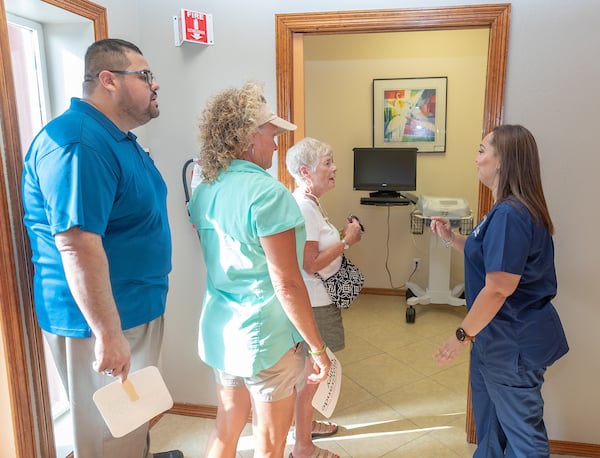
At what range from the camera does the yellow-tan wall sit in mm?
4125

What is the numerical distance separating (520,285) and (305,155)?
3.21 ft

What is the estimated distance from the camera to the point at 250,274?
1.39 meters

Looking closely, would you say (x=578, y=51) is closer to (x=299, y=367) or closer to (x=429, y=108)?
(x=299, y=367)

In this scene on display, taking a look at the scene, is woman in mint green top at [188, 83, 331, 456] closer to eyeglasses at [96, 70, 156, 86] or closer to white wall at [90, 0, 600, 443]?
eyeglasses at [96, 70, 156, 86]

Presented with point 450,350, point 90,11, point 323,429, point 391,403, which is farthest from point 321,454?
point 90,11

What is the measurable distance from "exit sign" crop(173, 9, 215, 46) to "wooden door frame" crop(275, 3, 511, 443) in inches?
12.6

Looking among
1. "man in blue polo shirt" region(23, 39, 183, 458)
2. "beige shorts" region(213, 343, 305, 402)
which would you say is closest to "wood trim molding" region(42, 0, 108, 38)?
"man in blue polo shirt" region(23, 39, 183, 458)

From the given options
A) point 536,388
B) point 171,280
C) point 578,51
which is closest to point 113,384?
point 171,280

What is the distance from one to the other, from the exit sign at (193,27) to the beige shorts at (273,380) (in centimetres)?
147

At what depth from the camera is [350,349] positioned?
11.4ft

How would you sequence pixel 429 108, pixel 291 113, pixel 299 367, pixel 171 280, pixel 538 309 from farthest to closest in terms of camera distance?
pixel 429 108 → pixel 171 280 → pixel 291 113 → pixel 538 309 → pixel 299 367

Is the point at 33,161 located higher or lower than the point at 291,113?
lower

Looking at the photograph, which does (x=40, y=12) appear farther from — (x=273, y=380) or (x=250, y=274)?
(x=273, y=380)

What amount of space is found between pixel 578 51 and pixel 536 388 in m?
1.33
